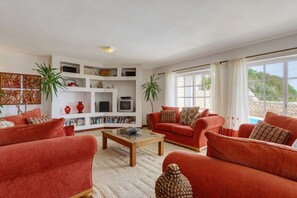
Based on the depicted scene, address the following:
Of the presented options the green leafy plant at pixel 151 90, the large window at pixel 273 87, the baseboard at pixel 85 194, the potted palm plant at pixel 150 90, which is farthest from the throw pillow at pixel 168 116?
the baseboard at pixel 85 194

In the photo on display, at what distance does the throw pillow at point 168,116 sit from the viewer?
4.16 metres

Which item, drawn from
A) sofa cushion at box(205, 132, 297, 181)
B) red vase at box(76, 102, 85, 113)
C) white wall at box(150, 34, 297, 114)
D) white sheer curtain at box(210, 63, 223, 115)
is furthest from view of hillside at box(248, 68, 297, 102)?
red vase at box(76, 102, 85, 113)

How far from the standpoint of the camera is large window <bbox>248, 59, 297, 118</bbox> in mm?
2957

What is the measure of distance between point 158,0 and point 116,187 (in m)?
2.30

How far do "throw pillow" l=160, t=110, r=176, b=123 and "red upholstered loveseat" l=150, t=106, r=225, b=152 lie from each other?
0.28 meters

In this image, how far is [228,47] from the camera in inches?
144

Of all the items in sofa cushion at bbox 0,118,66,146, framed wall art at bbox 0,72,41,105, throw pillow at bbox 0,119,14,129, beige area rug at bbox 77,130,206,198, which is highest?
framed wall art at bbox 0,72,41,105

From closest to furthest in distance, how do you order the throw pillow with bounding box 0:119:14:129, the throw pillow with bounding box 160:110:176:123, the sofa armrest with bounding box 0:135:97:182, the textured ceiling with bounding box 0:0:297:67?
the sofa armrest with bounding box 0:135:97:182, the textured ceiling with bounding box 0:0:297:67, the throw pillow with bounding box 0:119:14:129, the throw pillow with bounding box 160:110:176:123

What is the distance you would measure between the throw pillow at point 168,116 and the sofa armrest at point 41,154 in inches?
108

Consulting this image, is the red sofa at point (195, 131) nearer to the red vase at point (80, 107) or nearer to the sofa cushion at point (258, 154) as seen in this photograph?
the sofa cushion at point (258, 154)

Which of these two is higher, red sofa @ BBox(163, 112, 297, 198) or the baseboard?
red sofa @ BBox(163, 112, 297, 198)

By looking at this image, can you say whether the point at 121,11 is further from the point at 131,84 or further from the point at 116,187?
the point at 131,84

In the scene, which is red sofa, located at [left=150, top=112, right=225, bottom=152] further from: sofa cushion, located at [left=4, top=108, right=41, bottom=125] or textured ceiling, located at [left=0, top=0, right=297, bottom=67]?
sofa cushion, located at [left=4, top=108, right=41, bottom=125]

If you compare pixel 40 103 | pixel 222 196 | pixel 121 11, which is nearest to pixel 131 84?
pixel 40 103
